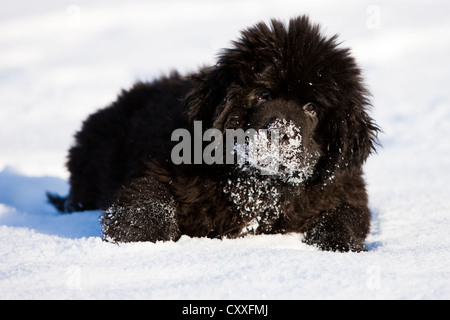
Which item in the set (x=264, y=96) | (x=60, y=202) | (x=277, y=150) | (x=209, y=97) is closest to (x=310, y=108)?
(x=264, y=96)

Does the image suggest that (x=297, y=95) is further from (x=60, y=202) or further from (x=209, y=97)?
(x=60, y=202)

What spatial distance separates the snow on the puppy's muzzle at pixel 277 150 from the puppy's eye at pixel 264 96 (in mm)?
256

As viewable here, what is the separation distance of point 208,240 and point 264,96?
36.1 inches

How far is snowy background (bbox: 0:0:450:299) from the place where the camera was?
2.41 metres

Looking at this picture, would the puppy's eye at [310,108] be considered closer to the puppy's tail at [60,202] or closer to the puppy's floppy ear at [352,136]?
the puppy's floppy ear at [352,136]

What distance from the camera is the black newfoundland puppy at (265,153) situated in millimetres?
3277

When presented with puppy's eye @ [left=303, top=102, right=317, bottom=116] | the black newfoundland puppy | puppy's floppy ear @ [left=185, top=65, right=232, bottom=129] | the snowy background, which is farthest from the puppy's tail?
puppy's eye @ [left=303, top=102, right=317, bottom=116]

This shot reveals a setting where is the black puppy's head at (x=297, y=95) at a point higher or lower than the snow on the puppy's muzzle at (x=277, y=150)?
higher

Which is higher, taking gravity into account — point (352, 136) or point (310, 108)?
point (310, 108)

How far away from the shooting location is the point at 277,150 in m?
3.06

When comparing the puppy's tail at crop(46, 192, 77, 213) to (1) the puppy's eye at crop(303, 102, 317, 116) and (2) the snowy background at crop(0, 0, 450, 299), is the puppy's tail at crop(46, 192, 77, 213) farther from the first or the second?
(1) the puppy's eye at crop(303, 102, 317, 116)

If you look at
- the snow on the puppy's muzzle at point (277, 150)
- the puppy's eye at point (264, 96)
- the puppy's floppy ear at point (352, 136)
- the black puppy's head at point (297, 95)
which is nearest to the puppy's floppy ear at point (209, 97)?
the black puppy's head at point (297, 95)

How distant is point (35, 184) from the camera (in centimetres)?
620
